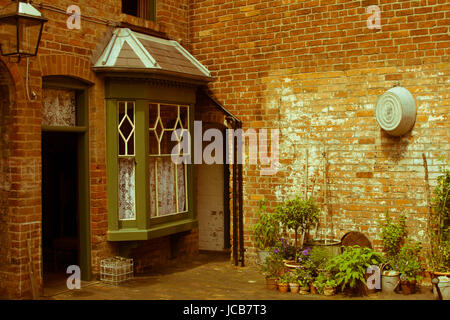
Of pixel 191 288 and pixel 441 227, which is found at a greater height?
pixel 441 227

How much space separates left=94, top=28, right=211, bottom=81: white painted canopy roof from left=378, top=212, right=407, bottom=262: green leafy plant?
3677mm

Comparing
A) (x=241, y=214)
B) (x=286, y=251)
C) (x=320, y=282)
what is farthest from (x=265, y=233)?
(x=320, y=282)

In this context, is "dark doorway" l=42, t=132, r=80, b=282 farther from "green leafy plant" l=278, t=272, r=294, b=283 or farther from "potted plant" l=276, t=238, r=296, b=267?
"green leafy plant" l=278, t=272, r=294, b=283

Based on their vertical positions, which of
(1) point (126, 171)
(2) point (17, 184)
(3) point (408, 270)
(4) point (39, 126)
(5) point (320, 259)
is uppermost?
(4) point (39, 126)

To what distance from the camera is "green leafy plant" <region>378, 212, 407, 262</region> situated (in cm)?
741

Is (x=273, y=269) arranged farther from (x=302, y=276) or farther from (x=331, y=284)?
(x=331, y=284)

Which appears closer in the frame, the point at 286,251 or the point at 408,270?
the point at 408,270

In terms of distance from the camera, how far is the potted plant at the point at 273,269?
7.46 meters

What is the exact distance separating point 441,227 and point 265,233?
2607 millimetres

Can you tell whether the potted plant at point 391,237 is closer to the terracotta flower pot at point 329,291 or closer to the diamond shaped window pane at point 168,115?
the terracotta flower pot at point 329,291

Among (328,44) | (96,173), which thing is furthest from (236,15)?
(96,173)

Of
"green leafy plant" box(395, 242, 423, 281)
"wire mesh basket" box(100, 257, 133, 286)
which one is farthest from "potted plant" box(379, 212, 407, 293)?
"wire mesh basket" box(100, 257, 133, 286)

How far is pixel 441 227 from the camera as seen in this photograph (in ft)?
23.3

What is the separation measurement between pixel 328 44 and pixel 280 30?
2.87 ft
